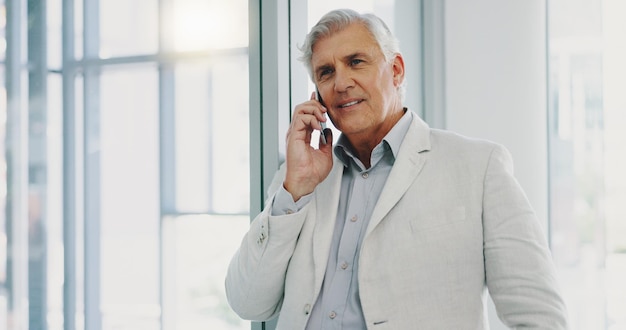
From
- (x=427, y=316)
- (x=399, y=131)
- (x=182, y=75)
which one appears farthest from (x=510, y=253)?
(x=182, y=75)

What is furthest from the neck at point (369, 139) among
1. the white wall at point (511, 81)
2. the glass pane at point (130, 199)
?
the white wall at point (511, 81)

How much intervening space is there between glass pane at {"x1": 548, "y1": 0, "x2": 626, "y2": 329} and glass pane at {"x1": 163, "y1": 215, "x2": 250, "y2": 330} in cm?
176

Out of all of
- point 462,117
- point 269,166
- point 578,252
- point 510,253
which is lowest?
point 578,252

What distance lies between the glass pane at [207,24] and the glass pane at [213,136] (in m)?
0.05

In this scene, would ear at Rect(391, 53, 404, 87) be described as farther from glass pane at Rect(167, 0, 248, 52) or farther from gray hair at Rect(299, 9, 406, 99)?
glass pane at Rect(167, 0, 248, 52)

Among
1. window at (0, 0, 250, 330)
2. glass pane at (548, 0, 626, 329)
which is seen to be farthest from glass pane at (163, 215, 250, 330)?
glass pane at (548, 0, 626, 329)

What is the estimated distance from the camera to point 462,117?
121 inches

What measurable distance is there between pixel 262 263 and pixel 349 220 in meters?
0.24

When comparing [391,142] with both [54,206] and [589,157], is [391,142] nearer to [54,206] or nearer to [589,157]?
[54,206]

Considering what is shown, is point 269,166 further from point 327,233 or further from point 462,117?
point 462,117

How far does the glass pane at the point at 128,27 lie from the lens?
55.0 inches

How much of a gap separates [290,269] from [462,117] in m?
1.68

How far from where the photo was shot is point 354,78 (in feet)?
5.53

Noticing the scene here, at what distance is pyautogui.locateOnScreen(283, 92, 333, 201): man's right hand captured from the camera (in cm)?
165
